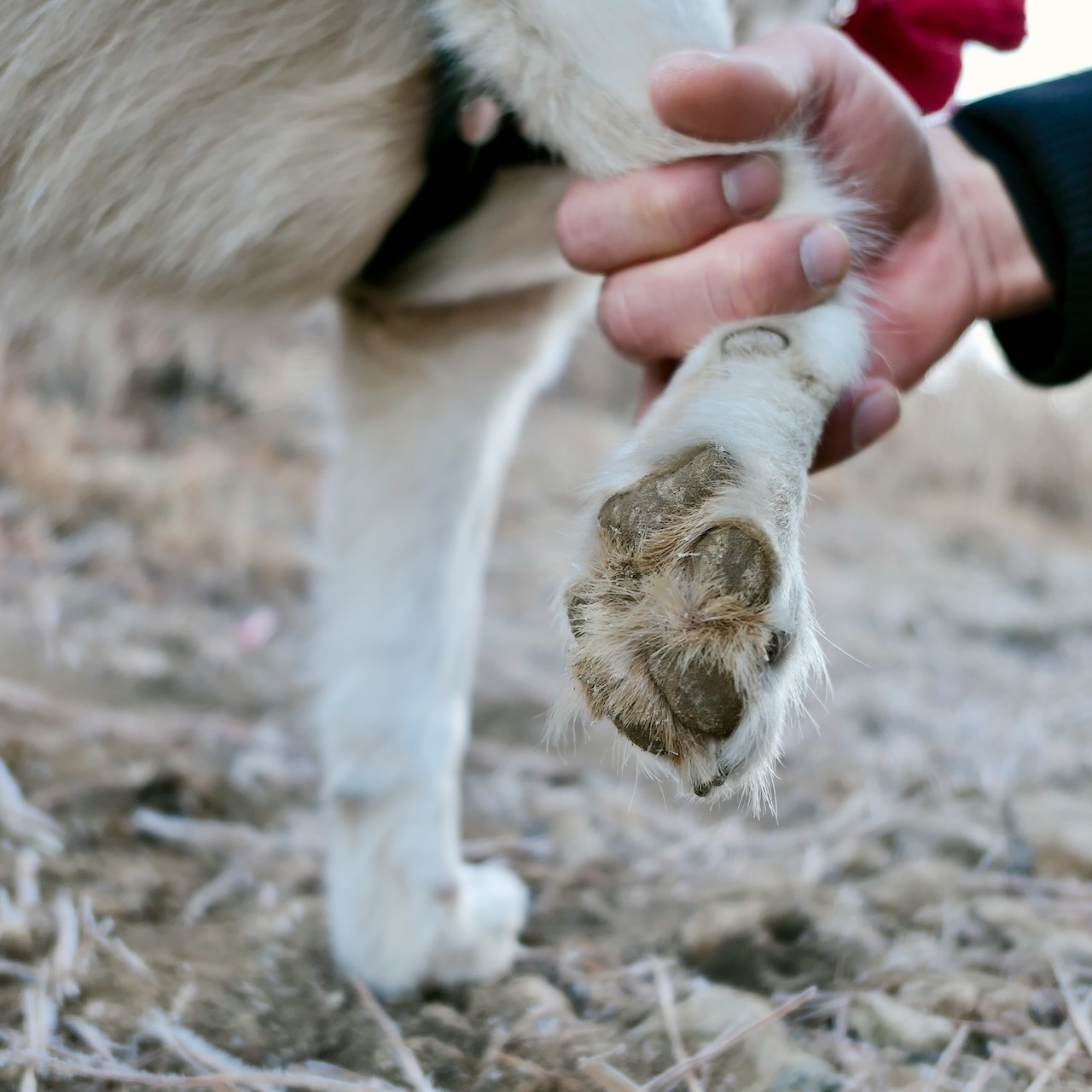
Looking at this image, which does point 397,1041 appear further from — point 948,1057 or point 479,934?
point 948,1057

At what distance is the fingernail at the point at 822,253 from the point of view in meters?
0.83

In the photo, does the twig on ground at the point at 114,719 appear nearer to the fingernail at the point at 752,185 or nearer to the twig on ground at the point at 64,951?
the twig on ground at the point at 64,951

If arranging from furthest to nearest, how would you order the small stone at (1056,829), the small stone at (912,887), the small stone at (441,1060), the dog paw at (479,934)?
the small stone at (1056,829) < the small stone at (912,887) < the dog paw at (479,934) < the small stone at (441,1060)

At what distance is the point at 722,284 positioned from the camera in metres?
0.88

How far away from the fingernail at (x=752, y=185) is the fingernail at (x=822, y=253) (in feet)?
0.23

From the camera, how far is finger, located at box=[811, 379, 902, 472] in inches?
36.3

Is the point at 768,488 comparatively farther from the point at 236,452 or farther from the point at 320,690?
the point at 236,452

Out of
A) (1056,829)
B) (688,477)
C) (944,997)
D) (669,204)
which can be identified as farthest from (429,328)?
(1056,829)

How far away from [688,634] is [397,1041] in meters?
0.56

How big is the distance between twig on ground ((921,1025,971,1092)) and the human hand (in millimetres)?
564

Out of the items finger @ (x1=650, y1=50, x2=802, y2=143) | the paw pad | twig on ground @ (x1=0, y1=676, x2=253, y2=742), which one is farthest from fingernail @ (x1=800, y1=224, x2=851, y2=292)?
twig on ground @ (x1=0, y1=676, x2=253, y2=742)

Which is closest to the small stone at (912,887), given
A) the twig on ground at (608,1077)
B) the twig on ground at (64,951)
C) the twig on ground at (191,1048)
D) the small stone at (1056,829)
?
the small stone at (1056,829)

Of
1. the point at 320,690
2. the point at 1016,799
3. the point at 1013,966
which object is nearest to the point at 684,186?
the point at 320,690

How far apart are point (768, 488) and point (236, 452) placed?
110 inches
